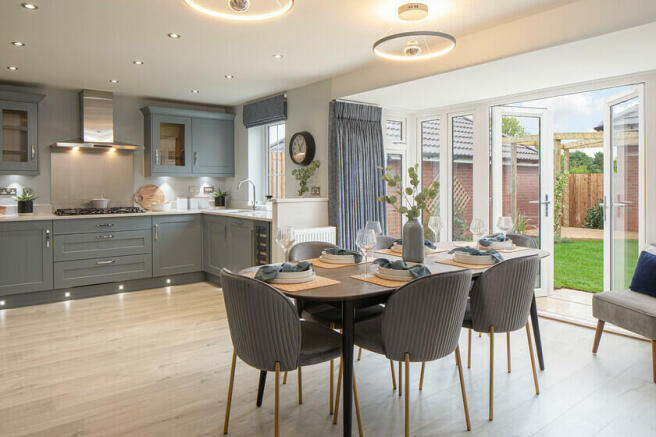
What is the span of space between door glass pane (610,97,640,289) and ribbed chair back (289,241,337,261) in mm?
2579

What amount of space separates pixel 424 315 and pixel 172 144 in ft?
15.9

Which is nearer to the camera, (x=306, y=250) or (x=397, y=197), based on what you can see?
(x=306, y=250)

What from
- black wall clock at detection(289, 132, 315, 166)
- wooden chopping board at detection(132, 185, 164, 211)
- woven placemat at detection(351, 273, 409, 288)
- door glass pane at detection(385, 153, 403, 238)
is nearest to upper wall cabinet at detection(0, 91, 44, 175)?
wooden chopping board at detection(132, 185, 164, 211)

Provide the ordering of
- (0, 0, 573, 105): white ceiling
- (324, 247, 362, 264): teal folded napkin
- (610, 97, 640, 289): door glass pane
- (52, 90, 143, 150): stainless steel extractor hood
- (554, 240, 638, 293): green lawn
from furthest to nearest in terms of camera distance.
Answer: (554, 240, 638, 293): green lawn, (52, 90, 143, 150): stainless steel extractor hood, (610, 97, 640, 289): door glass pane, (0, 0, 573, 105): white ceiling, (324, 247, 362, 264): teal folded napkin

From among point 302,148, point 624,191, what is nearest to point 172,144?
point 302,148

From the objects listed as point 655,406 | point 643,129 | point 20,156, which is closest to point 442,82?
point 643,129

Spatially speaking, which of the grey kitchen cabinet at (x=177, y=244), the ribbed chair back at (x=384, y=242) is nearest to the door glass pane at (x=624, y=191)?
the ribbed chair back at (x=384, y=242)

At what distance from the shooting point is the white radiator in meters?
4.37

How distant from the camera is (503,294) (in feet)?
7.58

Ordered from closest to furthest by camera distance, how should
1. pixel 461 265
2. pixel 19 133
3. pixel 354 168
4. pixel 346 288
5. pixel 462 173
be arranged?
pixel 346 288, pixel 461 265, pixel 354 168, pixel 462 173, pixel 19 133

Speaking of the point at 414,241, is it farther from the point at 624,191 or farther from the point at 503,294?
the point at 624,191

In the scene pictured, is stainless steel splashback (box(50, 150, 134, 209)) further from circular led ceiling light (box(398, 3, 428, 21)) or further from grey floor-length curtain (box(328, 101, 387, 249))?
circular led ceiling light (box(398, 3, 428, 21))

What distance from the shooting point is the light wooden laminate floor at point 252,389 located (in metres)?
2.18

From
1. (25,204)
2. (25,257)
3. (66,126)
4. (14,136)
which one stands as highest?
(66,126)
